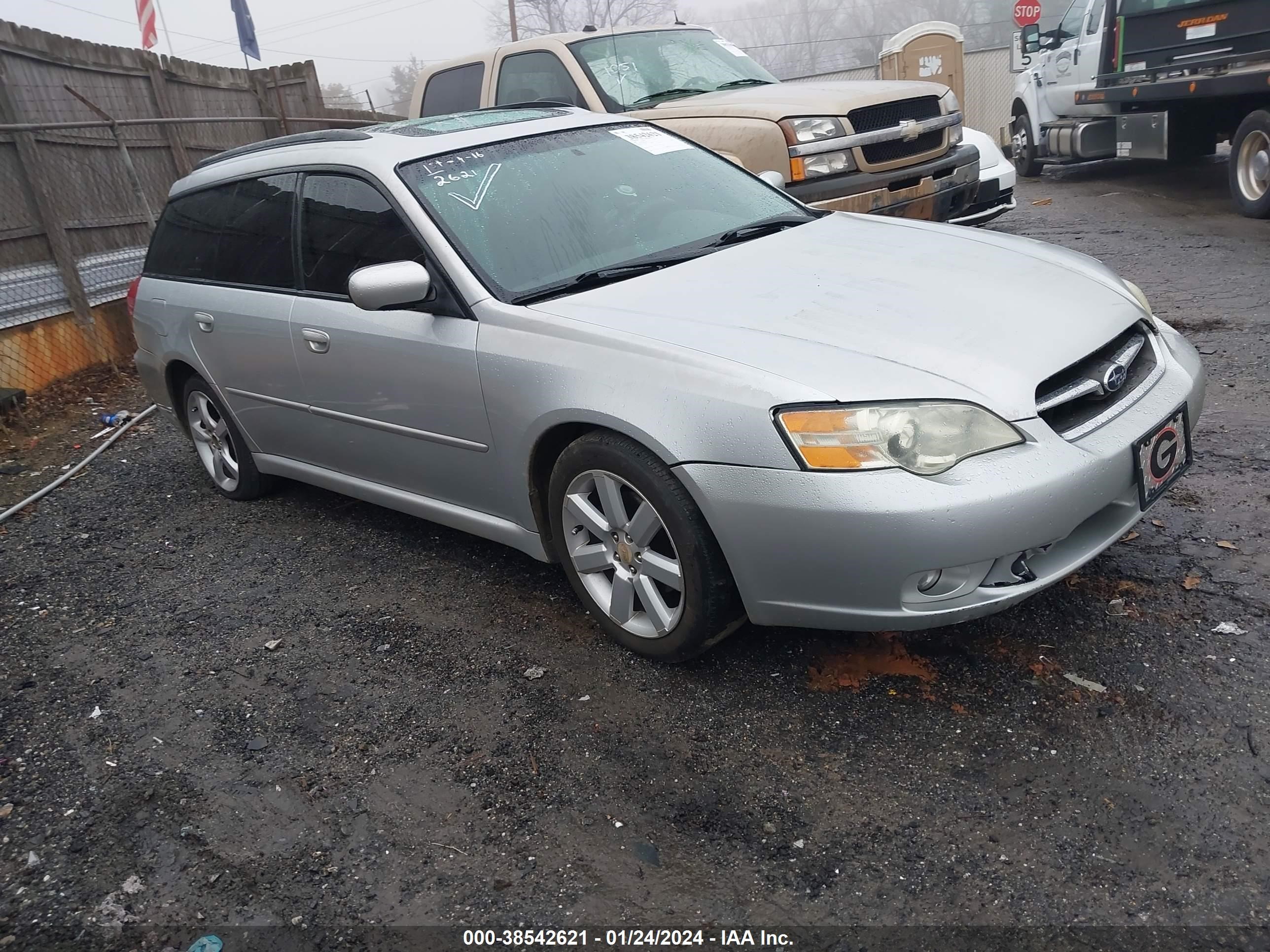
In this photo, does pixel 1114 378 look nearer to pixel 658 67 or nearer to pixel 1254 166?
pixel 658 67

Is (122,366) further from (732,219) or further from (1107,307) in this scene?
(1107,307)

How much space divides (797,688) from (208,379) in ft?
10.8

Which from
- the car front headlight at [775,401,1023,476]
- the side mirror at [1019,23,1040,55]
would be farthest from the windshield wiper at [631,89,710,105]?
the side mirror at [1019,23,1040,55]

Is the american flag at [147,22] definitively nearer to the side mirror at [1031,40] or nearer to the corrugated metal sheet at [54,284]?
the corrugated metal sheet at [54,284]

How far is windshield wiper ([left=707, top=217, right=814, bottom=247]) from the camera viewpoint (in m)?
3.84

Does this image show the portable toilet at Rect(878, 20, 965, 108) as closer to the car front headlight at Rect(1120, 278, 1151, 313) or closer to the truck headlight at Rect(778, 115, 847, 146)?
the truck headlight at Rect(778, 115, 847, 146)

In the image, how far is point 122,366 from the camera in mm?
8633

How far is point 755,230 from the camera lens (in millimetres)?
3971

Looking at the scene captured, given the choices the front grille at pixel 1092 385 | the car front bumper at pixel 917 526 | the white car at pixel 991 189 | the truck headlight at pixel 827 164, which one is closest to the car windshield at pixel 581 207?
the car front bumper at pixel 917 526

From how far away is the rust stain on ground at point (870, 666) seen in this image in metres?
3.10

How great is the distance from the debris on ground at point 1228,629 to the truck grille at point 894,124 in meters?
4.45

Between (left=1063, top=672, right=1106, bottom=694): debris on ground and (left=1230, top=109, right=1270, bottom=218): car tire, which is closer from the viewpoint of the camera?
(left=1063, top=672, right=1106, bottom=694): debris on ground

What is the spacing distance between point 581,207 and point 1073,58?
1098 centimetres

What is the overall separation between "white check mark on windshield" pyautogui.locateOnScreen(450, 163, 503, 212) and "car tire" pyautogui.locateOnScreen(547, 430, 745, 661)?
3.60 ft
